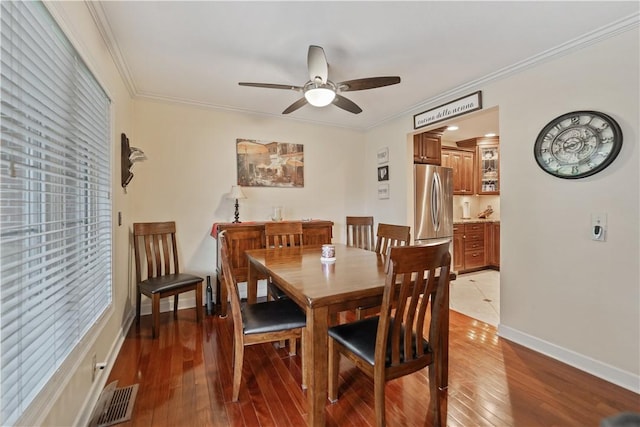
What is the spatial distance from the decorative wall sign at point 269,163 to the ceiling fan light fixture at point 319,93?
5.67 ft

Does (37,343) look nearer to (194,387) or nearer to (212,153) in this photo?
(194,387)

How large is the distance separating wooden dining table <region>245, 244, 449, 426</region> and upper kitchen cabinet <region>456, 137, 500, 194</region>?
4143mm

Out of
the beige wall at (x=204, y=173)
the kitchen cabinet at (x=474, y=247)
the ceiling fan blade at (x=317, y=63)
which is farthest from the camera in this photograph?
the kitchen cabinet at (x=474, y=247)

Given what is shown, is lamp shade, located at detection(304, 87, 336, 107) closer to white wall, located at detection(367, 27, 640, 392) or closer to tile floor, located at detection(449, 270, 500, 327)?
white wall, located at detection(367, 27, 640, 392)

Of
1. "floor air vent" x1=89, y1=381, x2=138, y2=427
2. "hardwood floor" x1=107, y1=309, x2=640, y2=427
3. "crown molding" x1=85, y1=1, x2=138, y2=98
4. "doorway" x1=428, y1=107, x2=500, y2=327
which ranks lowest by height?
"hardwood floor" x1=107, y1=309, x2=640, y2=427

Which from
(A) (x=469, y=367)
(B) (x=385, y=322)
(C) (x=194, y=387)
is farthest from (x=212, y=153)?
(A) (x=469, y=367)

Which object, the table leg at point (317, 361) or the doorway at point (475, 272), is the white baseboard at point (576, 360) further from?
the table leg at point (317, 361)

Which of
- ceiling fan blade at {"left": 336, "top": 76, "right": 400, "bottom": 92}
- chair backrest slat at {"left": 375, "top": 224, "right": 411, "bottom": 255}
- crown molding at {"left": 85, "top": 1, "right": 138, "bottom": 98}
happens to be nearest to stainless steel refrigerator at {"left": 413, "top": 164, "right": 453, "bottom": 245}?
chair backrest slat at {"left": 375, "top": 224, "right": 411, "bottom": 255}

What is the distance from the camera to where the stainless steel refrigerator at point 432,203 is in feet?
13.4

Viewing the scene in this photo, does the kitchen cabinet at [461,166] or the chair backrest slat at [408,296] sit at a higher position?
the kitchen cabinet at [461,166]

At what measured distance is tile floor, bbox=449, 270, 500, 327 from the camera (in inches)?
124

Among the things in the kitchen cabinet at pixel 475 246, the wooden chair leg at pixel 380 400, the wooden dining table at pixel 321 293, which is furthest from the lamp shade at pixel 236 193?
the kitchen cabinet at pixel 475 246

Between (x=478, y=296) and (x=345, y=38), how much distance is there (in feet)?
11.4

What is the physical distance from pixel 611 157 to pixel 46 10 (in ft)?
10.9
